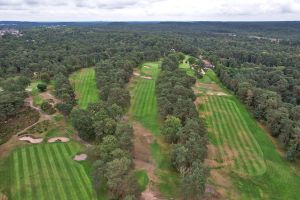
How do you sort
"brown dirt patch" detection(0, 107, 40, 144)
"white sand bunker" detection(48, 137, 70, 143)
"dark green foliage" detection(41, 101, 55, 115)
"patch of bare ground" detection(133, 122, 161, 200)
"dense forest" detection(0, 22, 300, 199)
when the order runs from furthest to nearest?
1. "dark green foliage" detection(41, 101, 55, 115)
2. "brown dirt patch" detection(0, 107, 40, 144)
3. "white sand bunker" detection(48, 137, 70, 143)
4. "patch of bare ground" detection(133, 122, 161, 200)
5. "dense forest" detection(0, 22, 300, 199)

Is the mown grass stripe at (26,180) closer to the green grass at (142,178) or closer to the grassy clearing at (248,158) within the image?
the green grass at (142,178)

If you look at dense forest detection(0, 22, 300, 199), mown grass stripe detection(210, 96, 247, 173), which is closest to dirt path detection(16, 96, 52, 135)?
dense forest detection(0, 22, 300, 199)

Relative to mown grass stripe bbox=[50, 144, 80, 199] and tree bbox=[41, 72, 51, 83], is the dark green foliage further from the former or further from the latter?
tree bbox=[41, 72, 51, 83]

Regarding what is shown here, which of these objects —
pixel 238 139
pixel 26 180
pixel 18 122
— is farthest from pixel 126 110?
pixel 26 180

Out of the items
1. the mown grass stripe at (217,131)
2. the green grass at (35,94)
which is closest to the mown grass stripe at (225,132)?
the mown grass stripe at (217,131)

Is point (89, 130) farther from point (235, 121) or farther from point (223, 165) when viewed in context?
point (235, 121)

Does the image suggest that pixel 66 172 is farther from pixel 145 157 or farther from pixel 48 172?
pixel 145 157

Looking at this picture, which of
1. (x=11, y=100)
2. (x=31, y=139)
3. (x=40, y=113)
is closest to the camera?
(x=31, y=139)
